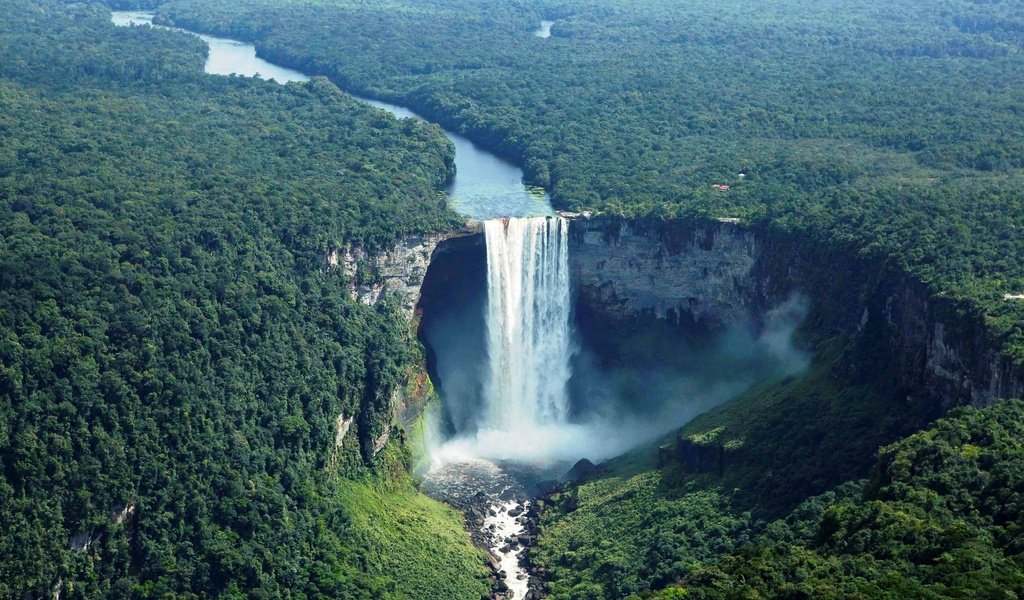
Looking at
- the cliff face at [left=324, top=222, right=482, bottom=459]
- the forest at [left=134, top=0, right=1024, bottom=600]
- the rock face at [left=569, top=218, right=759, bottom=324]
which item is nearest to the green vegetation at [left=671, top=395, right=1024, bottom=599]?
the forest at [left=134, top=0, right=1024, bottom=600]

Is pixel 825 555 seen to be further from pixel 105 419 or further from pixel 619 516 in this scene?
pixel 105 419

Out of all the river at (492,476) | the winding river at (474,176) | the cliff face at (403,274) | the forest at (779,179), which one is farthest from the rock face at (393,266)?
the forest at (779,179)

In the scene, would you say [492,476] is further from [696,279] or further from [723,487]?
[696,279]

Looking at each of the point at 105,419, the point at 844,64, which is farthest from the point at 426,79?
the point at 105,419

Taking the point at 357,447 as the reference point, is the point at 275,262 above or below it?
above

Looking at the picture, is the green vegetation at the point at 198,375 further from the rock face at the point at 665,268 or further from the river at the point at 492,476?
the rock face at the point at 665,268
